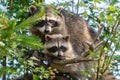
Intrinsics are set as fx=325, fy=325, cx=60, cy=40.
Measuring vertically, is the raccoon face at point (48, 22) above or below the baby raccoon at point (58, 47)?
above

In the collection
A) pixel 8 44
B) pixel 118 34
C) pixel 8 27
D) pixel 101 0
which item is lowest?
pixel 118 34

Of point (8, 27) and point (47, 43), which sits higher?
point (8, 27)

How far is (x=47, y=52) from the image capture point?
230 inches

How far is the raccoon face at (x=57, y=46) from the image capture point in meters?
5.60

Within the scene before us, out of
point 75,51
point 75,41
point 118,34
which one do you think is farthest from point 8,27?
point 75,41

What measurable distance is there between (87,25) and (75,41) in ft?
2.89

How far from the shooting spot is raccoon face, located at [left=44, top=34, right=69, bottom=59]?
18.4ft

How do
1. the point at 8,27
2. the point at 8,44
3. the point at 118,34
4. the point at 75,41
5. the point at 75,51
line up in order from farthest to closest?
the point at 75,41 → the point at 75,51 → the point at 118,34 → the point at 8,44 → the point at 8,27

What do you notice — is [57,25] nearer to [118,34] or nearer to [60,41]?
[60,41]

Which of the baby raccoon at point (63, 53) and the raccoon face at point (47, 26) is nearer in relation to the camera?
the baby raccoon at point (63, 53)

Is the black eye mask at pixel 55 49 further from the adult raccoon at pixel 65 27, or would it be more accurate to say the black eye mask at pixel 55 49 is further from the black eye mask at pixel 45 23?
the black eye mask at pixel 45 23

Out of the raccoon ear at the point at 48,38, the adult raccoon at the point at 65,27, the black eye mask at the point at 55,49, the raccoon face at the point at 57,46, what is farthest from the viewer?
the adult raccoon at the point at 65,27

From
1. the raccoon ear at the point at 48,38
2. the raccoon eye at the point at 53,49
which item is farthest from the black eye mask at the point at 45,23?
the raccoon eye at the point at 53,49

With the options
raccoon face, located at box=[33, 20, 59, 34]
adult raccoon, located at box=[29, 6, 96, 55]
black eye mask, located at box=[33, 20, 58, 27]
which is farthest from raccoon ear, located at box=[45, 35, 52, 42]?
black eye mask, located at box=[33, 20, 58, 27]
